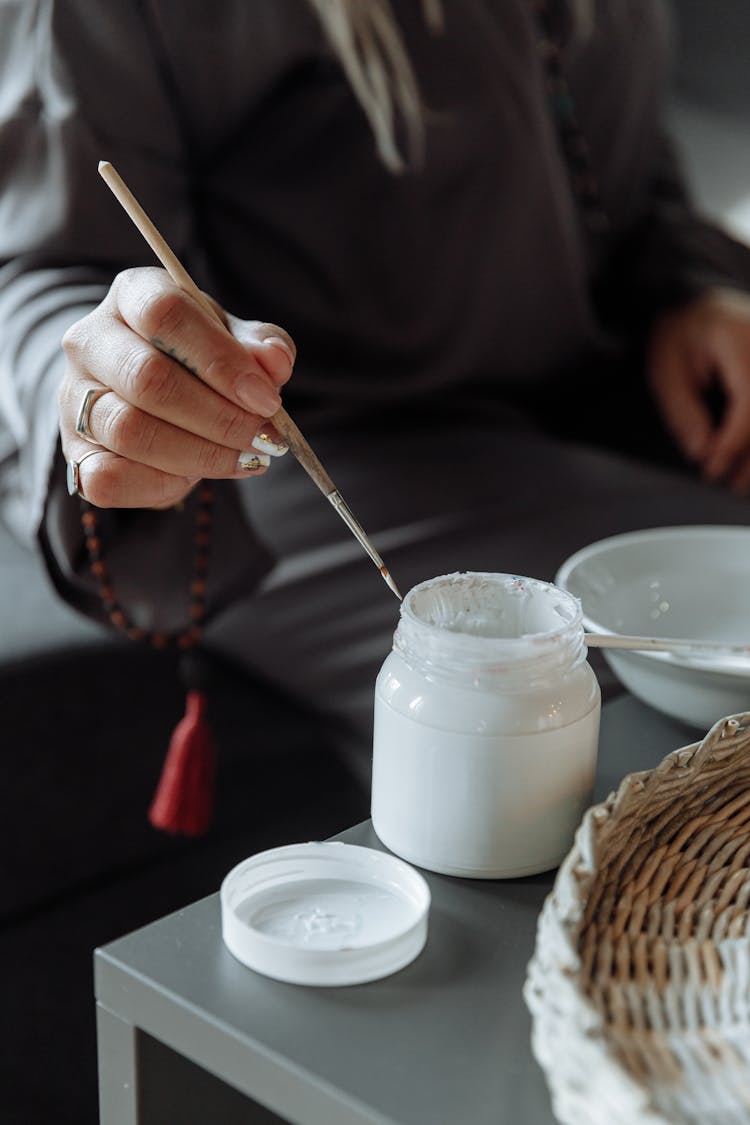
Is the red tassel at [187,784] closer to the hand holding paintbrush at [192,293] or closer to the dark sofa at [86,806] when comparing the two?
the dark sofa at [86,806]

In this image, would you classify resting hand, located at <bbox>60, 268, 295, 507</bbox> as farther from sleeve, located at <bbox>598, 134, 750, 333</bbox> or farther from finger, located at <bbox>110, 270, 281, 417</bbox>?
sleeve, located at <bbox>598, 134, 750, 333</bbox>

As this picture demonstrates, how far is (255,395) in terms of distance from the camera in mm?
470

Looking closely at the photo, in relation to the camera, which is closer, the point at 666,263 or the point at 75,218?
the point at 75,218

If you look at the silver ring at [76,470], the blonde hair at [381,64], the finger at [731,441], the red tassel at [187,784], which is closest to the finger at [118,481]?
the silver ring at [76,470]

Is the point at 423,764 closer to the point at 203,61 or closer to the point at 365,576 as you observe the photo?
the point at 365,576

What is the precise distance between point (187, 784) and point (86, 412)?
11.8 inches

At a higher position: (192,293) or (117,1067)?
(192,293)

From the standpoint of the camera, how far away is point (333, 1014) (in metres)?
0.40

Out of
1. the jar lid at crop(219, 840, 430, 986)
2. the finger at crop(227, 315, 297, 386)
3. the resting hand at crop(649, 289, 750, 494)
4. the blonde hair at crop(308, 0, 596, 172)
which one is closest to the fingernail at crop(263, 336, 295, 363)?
the finger at crop(227, 315, 297, 386)

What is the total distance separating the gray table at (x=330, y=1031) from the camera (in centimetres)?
37

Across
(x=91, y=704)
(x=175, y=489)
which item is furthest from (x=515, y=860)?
(x=91, y=704)

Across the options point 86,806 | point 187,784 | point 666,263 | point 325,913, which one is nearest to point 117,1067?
point 325,913

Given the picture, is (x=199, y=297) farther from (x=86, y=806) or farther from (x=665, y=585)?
(x=86, y=806)

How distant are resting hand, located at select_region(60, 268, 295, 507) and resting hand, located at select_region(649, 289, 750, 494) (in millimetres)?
618
